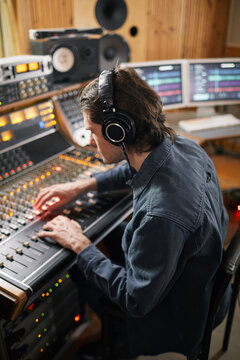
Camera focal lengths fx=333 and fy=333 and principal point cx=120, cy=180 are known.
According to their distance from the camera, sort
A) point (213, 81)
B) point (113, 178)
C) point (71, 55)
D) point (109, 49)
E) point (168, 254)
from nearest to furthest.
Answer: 1. point (168, 254)
2. point (113, 178)
3. point (71, 55)
4. point (109, 49)
5. point (213, 81)

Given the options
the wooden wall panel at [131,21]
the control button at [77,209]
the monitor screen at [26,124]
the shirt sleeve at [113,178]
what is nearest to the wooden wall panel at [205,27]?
the wooden wall panel at [131,21]

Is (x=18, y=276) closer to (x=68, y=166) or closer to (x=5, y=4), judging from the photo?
(x=68, y=166)

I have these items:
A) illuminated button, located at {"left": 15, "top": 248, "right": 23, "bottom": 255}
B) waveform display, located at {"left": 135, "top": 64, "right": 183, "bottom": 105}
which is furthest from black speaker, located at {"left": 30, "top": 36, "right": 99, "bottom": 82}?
illuminated button, located at {"left": 15, "top": 248, "right": 23, "bottom": 255}

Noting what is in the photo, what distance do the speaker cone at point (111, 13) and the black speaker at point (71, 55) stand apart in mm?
528

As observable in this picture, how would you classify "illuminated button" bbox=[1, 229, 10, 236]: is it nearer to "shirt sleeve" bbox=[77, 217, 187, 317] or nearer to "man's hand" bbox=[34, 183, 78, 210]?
"man's hand" bbox=[34, 183, 78, 210]

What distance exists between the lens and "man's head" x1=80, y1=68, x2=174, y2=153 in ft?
3.21

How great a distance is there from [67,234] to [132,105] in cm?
46

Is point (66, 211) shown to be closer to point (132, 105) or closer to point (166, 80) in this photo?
point (132, 105)

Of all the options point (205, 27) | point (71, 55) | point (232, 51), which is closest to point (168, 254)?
point (71, 55)

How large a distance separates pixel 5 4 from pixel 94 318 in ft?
6.18

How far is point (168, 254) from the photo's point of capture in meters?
0.88

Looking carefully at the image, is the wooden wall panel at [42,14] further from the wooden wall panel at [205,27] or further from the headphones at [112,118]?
the headphones at [112,118]

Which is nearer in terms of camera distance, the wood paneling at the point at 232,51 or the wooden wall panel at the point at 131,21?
the wooden wall panel at the point at 131,21

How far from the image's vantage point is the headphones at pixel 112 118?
3.12 ft
